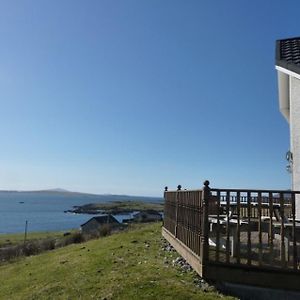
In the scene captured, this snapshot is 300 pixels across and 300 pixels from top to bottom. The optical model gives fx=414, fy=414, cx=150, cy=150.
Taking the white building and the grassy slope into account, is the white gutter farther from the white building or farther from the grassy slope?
the grassy slope

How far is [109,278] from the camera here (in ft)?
29.4

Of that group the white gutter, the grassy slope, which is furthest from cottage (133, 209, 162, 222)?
the grassy slope

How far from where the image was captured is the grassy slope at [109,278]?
25.6 feet

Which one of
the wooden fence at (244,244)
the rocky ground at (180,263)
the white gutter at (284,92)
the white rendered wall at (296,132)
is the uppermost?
the white gutter at (284,92)

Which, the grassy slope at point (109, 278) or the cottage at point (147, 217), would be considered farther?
the cottage at point (147, 217)

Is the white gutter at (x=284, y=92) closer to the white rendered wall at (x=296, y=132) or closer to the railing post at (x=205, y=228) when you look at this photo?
the white rendered wall at (x=296, y=132)

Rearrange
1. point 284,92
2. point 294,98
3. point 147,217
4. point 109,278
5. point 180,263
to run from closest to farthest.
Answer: point 109,278 → point 180,263 → point 294,98 → point 284,92 → point 147,217

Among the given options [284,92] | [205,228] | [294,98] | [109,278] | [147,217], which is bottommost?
[147,217]

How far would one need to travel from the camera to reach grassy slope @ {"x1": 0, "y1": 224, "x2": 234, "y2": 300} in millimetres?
7789

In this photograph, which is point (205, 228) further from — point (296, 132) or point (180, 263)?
point (296, 132)

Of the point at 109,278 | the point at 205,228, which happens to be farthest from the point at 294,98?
the point at 109,278

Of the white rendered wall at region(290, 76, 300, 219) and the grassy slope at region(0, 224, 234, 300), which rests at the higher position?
the white rendered wall at region(290, 76, 300, 219)

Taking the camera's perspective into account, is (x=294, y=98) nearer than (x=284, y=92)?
Yes

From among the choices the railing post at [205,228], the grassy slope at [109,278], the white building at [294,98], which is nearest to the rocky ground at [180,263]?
the grassy slope at [109,278]
